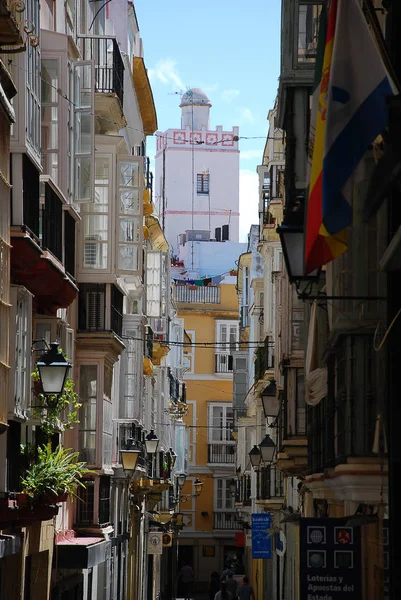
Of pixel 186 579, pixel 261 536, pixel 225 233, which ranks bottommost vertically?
pixel 186 579

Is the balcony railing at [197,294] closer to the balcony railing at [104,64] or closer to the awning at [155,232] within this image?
the awning at [155,232]

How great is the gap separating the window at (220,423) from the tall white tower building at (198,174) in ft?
68.3

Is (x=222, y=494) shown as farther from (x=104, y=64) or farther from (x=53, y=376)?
(x=53, y=376)

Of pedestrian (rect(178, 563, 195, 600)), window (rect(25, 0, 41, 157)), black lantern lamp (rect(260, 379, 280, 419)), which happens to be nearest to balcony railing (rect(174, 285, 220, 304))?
pedestrian (rect(178, 563, 195, 600))

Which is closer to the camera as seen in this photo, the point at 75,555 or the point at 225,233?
the point at 75,555

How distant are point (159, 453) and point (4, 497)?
25.4 m

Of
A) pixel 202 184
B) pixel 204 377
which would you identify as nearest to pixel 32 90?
pixel 204 377

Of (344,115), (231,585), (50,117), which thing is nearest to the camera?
(344,115)

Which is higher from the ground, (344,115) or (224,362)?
(224,362)

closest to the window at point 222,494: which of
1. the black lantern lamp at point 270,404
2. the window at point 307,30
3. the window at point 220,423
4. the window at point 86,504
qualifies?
the window at point 220,423

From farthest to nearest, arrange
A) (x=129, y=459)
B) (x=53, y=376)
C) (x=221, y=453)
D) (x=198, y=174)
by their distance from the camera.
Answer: (x=198, y=174)
(x=221, y=453)
(x=129, y=459)
(x=53, y=376)

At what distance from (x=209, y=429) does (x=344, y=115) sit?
60.4 m

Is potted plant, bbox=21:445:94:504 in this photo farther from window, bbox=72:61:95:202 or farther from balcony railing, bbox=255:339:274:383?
balcony railing, bbox=255:339:274:383

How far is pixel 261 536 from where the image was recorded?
31.3 meters
